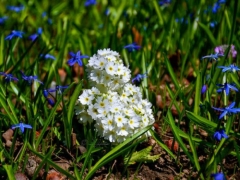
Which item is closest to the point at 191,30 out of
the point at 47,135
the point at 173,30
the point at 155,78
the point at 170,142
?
the point at 173,30

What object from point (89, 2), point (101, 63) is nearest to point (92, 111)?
point (101, 63)

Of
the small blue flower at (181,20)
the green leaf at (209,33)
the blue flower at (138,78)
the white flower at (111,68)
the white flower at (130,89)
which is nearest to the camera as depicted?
the white flower at (111,68)

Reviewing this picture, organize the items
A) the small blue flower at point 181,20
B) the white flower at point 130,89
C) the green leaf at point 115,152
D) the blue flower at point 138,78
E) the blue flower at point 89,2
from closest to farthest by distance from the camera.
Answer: the green leaf at point 115,152 → the white flower at point 130,89 → the blue flower at point 138,78 → the small blue flower at point 181,20 → the blue flower at point 89,2

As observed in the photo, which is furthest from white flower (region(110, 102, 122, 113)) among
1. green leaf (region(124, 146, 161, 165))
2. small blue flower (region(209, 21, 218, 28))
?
small blue flower (region(209, 21, 218, 28))

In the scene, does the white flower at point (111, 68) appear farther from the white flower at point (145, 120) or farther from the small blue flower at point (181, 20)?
the small blue flower at point (181, 20)

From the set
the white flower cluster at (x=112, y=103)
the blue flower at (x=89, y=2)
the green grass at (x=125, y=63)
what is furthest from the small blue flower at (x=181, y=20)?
the white flower cluster at (x=112, y=103)

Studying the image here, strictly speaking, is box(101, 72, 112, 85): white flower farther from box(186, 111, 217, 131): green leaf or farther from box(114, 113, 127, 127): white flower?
box(186, 111, 217, 131): green leaf

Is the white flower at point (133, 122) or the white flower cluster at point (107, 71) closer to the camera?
the white flower at point (133, 122)

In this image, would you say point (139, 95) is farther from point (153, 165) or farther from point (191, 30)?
point (191, 30)
